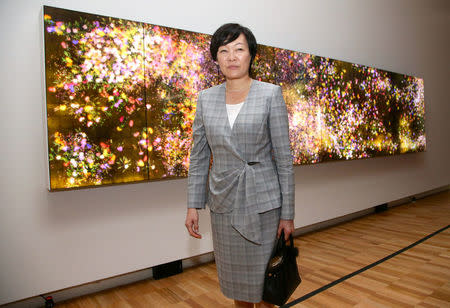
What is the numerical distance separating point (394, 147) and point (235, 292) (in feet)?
12.2

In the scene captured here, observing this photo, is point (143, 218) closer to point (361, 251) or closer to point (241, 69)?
point (241, 69)

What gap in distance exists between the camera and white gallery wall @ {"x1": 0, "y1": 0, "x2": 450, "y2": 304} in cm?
212

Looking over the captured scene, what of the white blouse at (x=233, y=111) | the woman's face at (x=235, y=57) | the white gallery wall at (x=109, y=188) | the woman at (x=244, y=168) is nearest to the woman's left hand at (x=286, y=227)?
the woman at (x=244, y=168)

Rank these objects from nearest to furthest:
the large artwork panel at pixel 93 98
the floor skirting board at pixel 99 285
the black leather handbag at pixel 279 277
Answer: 1. the black leather handbag at pixel 279 277
2. the large artwork panel at pixel 93 98
3. the floor skirting board at pixel 99 285

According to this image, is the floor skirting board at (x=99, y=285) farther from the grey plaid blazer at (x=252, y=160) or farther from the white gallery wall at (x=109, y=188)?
the grey plaid blazer at (x=252, y=160)

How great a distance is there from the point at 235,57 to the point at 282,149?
44cm

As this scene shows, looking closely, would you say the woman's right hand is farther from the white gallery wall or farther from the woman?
the white gallery wall

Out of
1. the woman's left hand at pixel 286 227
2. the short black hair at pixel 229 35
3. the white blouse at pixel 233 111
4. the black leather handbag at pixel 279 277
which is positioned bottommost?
the black leather handbag at pixel 279 277

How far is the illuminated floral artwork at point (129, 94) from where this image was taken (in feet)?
6.73

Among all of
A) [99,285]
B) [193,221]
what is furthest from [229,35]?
[99,285]

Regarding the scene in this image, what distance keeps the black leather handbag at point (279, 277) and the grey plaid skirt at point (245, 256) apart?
0.04 meters

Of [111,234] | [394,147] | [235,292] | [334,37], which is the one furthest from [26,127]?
[394,147]

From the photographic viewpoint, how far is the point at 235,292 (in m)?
1.47

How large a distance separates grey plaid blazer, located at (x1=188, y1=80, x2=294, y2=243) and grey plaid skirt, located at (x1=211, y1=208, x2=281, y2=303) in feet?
0.15
